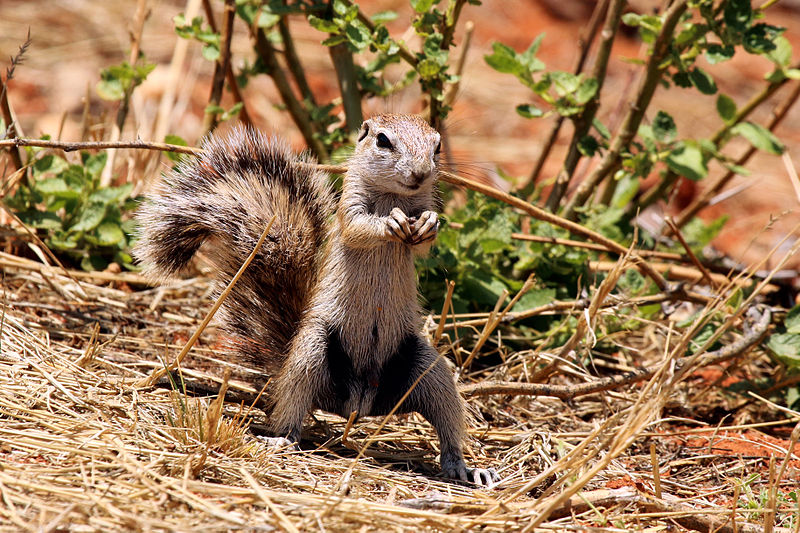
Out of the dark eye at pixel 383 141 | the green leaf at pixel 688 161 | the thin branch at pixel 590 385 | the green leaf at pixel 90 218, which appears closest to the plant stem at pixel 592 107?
the green leaf at pixel 688 161

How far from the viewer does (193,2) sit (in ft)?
17.9

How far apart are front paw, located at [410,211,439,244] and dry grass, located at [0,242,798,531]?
2.48 ft

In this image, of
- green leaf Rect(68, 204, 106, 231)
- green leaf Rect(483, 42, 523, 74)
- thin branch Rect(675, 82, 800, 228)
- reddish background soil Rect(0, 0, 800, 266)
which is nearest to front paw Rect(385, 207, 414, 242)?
green leaf Rect(483, 42, 523, 74)

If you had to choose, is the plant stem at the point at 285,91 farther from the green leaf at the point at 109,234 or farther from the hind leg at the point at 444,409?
the hind leg at the point at 444,409

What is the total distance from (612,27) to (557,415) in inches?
89.0

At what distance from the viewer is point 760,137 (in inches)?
174

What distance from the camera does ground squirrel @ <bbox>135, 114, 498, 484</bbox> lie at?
Result: 3.17 meters

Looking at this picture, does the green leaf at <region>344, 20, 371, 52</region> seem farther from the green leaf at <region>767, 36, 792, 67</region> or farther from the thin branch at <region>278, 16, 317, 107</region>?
the green leaf at <region>767, 36, 792, 67</region>

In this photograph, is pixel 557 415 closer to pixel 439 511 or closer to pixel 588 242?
pixel 588 242

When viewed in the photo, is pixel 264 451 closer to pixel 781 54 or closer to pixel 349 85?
pixel 349 85

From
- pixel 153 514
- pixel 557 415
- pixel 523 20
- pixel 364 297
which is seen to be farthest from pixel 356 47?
pixel 523 20

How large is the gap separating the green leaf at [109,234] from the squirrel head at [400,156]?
5.65 ft

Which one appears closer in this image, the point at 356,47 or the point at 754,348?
the point at 356,47

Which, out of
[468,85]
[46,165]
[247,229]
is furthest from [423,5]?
[468,85]
